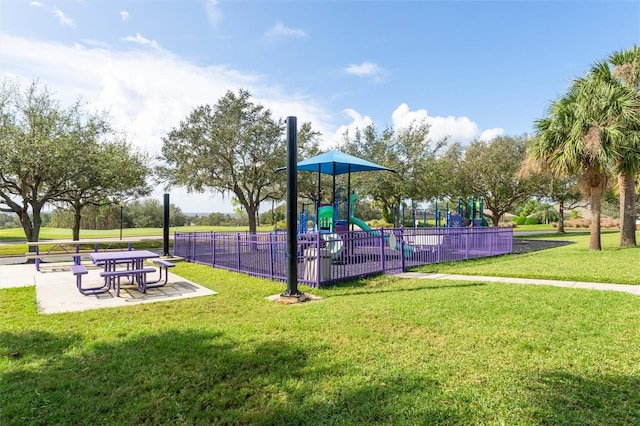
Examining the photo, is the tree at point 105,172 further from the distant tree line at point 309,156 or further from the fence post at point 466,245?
the fence post at point 466,245

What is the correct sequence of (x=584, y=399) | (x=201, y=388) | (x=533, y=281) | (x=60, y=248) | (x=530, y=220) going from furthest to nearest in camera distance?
(x=530, y=220) → (x=60, y=248) → (x=533, y=281) → (x=201, y=388) → (x=584, y=399)

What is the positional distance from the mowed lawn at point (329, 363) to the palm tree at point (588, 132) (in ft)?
29.2

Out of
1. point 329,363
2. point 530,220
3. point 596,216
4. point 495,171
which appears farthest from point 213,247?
point 530,220

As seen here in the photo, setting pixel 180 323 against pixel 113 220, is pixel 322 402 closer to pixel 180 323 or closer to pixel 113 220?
pixel 180 323

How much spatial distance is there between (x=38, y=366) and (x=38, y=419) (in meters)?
1.24

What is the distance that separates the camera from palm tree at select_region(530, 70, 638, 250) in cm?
A: 1282

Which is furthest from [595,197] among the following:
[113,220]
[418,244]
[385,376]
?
[113,220]

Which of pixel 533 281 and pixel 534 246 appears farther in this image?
pixel 534 246

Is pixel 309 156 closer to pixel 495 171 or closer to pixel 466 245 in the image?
pixel 466 245

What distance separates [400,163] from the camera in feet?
85.3

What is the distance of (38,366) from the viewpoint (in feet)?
12.3

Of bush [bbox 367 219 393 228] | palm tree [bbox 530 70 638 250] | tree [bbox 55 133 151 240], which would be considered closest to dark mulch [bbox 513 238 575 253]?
palm tree [bbox 530 70 638 250]

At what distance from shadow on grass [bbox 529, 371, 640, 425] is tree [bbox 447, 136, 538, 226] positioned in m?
30.0

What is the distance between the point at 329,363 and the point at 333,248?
18.5 ft
